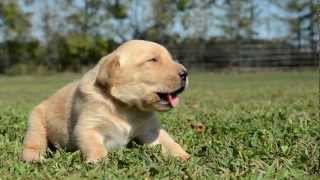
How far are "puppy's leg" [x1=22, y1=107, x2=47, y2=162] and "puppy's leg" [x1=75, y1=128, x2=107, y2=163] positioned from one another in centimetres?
38

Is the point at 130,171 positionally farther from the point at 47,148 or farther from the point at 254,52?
the point at 254,52

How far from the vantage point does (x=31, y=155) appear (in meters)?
4.60

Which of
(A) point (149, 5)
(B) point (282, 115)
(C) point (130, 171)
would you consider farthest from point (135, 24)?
(C) point (130, 171)

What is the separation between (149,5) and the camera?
45.7 meters

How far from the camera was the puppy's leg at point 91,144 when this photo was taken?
4266 millimetres

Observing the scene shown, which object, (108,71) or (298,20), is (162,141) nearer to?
(108,71)

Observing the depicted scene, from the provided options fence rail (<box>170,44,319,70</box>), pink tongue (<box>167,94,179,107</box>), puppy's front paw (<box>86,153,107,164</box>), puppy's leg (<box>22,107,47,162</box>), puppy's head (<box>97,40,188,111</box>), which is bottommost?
fence rail (<box>170,44,319,70</box>)

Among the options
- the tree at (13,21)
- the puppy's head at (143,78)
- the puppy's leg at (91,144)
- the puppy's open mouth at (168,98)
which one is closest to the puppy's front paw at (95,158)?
the puppy's leg at (91,144)

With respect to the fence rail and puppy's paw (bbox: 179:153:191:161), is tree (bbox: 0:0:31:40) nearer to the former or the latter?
the fence rail

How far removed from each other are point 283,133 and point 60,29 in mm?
40433

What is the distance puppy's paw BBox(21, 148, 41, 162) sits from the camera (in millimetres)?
4422

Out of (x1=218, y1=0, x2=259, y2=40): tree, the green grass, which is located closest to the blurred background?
(x1=218, y1=0, x2=259, y2=40): tree

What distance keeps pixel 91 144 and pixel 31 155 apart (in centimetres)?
53

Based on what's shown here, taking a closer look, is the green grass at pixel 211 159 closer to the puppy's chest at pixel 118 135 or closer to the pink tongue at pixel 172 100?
the puppy's chest at pixel 118 135
